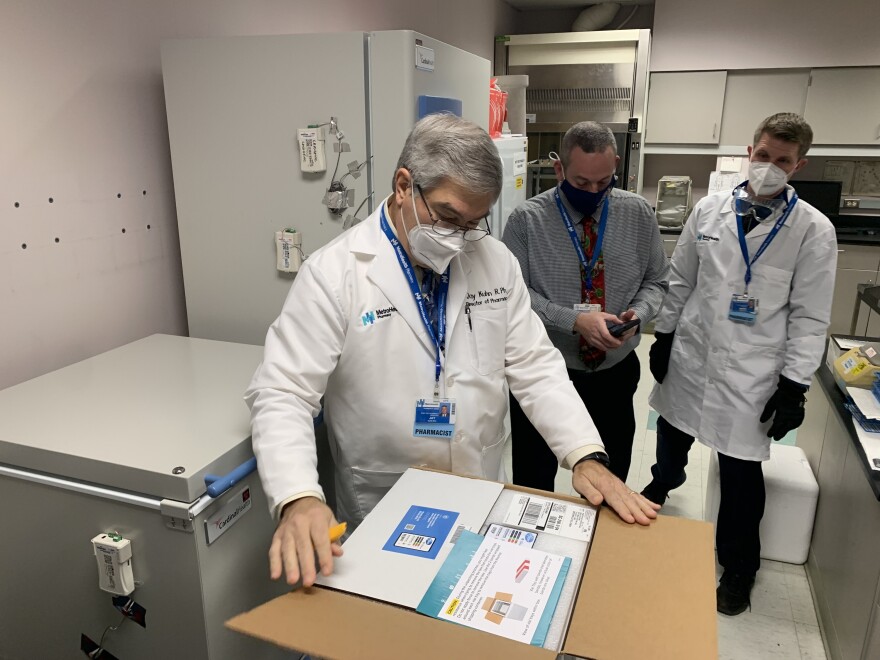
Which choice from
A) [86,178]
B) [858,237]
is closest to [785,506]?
[86,178]

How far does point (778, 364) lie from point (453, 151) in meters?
1.42

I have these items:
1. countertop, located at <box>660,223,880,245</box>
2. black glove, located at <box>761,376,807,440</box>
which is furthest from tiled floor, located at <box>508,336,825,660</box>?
countertop, located at <box>660,223,880,245</box>

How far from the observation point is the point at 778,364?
6.59 feet

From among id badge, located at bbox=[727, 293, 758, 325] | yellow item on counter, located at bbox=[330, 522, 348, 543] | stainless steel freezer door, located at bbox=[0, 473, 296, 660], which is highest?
id badge, located at bbox=[727, 293, 758, 325]

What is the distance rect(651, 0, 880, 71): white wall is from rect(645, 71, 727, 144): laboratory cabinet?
0.08 metres

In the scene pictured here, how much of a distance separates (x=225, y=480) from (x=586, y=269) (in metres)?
1.27

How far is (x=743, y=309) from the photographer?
201 cm

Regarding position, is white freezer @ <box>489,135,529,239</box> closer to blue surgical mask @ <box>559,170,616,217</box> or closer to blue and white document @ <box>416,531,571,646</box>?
blue surgical mask @ <box>559,170,616,217</box>

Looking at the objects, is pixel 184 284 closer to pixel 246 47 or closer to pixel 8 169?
pixel 8 169

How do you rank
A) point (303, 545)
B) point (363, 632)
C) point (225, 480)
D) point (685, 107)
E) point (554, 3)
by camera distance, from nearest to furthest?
point (363, 632), point (303, 545), point (225, 480), point (685, 107), point (554, 3)

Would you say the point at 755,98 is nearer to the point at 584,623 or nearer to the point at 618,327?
the point at 618,327

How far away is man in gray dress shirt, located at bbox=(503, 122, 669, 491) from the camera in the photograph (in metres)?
1.91

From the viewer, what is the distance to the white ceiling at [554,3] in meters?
5.05

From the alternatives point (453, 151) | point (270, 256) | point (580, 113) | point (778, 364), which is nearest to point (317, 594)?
point (453, 151)
